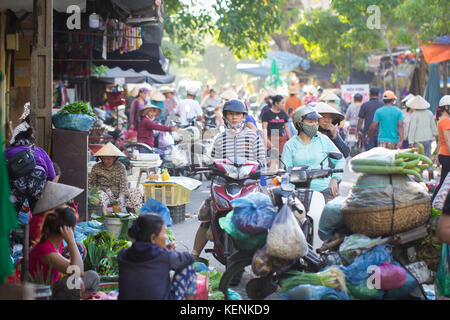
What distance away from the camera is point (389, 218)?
19.5 feet

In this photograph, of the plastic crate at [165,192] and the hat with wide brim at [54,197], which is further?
the plastic crate at [165,192]

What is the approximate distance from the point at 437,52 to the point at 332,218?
1744cm

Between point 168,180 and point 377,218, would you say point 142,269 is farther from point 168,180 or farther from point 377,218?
point 168,180

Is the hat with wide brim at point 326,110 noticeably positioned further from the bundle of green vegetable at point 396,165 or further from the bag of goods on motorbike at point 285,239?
the bag of goods on motorbike at point 285,239

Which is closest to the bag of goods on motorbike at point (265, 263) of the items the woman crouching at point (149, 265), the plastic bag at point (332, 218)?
the plastic bag at point (332, 218)

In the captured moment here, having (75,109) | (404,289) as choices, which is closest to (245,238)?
(404,289)

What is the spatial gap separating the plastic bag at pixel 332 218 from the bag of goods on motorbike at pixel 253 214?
632 millimetres

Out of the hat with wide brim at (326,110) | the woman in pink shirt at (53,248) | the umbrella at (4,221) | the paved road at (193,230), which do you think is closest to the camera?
the umbrella at (4,221)

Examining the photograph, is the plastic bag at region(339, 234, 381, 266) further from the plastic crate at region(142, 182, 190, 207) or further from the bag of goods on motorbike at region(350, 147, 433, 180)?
the plastic crate at region(142, 182, 190, 207)

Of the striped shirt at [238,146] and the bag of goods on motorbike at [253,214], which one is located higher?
the striped shirt at [238,146]

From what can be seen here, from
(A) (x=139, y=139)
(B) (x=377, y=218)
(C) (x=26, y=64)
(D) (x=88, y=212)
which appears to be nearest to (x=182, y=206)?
(D) (x=88, y=212)

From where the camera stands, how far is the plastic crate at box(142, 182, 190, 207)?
10961 millimetres

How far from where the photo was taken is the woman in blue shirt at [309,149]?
796cm

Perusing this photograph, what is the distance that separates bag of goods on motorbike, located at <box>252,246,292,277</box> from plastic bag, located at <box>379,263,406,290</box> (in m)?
0.81
